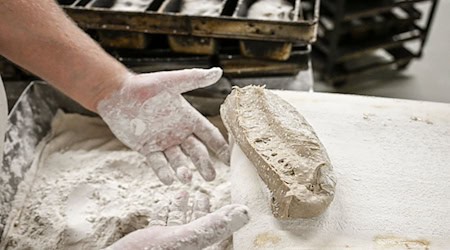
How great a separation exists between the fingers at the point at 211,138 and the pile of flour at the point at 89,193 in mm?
102

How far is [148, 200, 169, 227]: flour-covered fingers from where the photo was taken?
1133 mm

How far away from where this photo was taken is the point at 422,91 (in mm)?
2941

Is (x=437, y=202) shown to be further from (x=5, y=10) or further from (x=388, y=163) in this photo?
(x=5, y=10)

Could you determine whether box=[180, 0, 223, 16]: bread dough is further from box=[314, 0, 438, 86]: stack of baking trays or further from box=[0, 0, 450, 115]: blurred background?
box=[314, 0, 438, 86]: stack of baking trays

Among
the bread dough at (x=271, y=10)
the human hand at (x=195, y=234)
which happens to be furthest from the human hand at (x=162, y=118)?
the bread dough at (x=271, y=10)

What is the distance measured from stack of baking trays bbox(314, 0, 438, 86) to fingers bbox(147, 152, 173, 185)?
65.9 inches

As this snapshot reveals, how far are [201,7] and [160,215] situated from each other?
0.88 m

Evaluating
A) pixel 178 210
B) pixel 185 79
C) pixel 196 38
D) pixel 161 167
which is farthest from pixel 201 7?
pixel 178 210

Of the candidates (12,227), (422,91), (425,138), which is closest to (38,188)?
(12,227)

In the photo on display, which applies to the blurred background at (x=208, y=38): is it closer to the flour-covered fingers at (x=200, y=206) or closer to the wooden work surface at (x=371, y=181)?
the wooden work surface at (x=371, y=181)

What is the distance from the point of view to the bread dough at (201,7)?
1.74 meters

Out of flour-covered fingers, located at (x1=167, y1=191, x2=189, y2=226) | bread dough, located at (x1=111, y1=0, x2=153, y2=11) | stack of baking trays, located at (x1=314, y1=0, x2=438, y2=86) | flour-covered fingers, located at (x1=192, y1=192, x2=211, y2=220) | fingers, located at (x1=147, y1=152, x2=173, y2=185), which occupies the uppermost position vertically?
bread dough, located at (x1=111, y1=0, x2=153, y2=11)

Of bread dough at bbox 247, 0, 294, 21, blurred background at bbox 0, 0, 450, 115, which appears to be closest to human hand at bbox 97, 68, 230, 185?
blurred background at bbox 0, 0, 450, 115

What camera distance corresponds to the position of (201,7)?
69.7 inches
